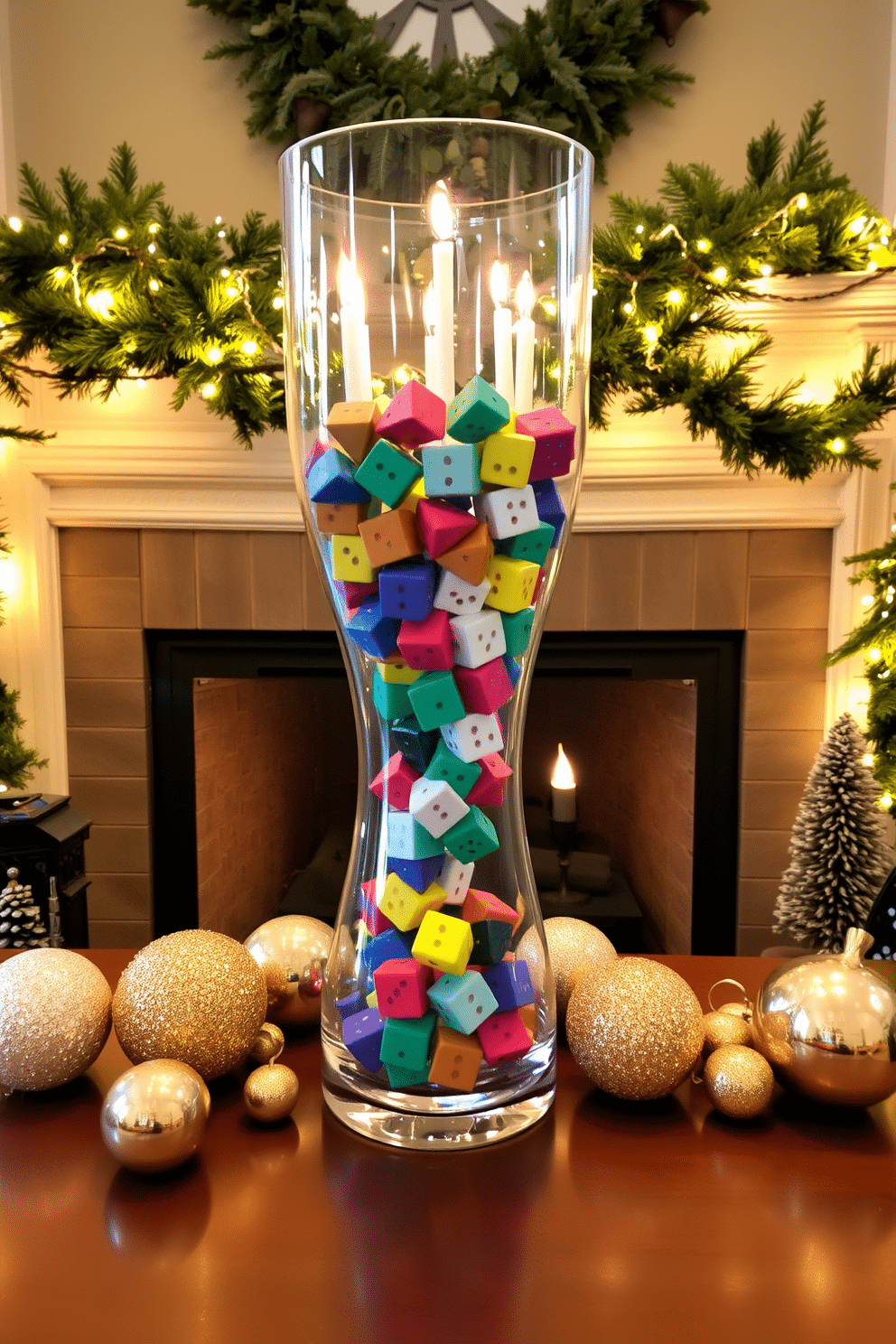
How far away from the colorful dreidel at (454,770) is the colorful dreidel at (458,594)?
0.23ft

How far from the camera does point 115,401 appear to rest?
1647 mm

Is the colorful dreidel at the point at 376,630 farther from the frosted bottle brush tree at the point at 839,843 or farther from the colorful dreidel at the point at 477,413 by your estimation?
the frosted bottle brush tree at the point at 839,843

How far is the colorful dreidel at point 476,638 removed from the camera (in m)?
0.45

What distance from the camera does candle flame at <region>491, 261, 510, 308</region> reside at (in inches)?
19.1

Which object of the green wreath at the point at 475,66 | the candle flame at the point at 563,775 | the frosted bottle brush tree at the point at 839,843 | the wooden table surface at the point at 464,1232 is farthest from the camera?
the candle flame at the point at 563,775

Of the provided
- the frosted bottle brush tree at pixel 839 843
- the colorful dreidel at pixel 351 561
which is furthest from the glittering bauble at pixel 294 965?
the frosted bottle brush tree at pixel 839 843

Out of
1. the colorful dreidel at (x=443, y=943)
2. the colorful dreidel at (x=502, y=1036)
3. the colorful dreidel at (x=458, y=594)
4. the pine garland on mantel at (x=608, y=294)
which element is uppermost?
the pine garland on mantel at (x=608, y=294)

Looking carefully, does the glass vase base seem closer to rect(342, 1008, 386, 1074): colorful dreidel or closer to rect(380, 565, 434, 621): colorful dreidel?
rect(342, 1008, 386, 1074): colorful dreidel

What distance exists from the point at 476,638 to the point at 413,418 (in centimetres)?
10

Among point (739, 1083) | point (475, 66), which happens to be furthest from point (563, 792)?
point (739, 1083)

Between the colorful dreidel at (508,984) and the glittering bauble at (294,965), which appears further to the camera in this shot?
the glittering bauble at (294,965)

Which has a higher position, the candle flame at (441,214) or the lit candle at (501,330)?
the candle flame at (441,214)

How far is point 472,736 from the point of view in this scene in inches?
18.1

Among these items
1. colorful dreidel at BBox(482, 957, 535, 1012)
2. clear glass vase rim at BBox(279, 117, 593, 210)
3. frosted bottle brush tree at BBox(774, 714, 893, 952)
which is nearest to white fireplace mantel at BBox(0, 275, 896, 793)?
frosted bottle brush tree at BBox(774, 714, 893, 952)
